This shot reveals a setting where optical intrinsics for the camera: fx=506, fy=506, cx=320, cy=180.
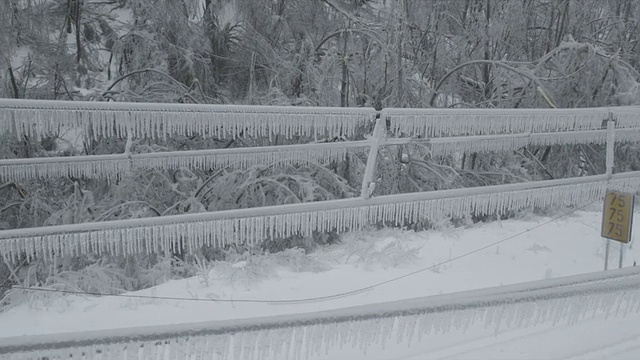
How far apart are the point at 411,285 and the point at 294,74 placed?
518 cm

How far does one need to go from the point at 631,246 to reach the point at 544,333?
2145 mm

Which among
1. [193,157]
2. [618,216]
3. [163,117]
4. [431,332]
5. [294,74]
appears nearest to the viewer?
[431,332]

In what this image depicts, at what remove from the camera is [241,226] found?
2.61m

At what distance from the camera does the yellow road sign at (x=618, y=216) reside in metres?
2.77

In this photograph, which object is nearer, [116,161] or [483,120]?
[483,120]

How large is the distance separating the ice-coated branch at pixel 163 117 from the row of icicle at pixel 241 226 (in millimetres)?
470

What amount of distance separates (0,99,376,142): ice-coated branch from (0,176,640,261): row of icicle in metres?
0.47

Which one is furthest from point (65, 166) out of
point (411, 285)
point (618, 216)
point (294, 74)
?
point (294, 74)

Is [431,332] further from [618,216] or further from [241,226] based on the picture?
[618,216]

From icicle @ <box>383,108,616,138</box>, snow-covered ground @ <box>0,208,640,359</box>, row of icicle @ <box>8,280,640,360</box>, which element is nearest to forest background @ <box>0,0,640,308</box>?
snow-covered ground @ <box>0,208,640,359</box>

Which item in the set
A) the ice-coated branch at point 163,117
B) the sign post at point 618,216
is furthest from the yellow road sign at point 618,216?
the ice-coated branch at point 163,117

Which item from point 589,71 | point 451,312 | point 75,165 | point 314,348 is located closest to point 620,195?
point 451,312

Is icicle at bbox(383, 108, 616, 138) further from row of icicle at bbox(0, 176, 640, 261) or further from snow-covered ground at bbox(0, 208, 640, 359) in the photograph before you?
snow-covered ground at bbox(0, 208, 640, 359)

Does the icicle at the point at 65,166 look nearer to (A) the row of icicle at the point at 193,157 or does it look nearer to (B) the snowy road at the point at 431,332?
(A) the row of icicle at the point at 193,157
